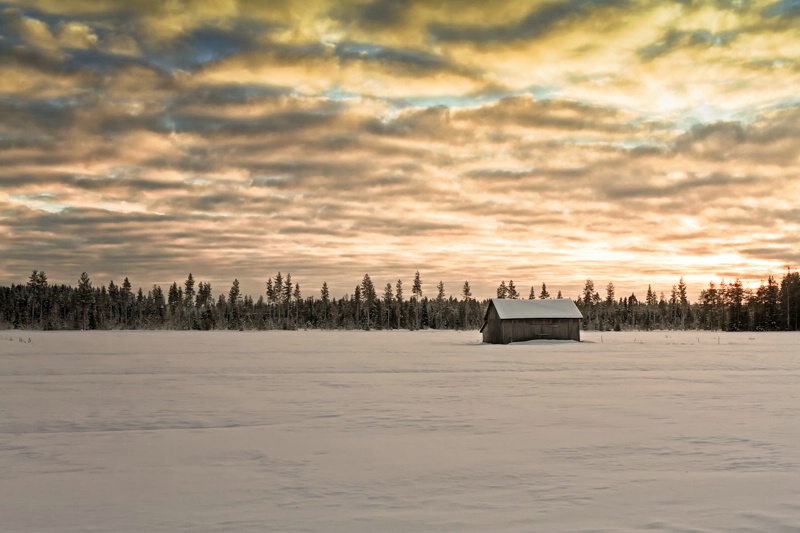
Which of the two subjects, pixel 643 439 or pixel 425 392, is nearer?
pixel 643 439

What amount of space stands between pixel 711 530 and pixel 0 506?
998 cm

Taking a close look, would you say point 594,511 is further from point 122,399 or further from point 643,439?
point 122,399

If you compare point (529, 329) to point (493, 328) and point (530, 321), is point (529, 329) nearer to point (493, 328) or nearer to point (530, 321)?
point (530, 321)

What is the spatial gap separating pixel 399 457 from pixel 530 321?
64082mm

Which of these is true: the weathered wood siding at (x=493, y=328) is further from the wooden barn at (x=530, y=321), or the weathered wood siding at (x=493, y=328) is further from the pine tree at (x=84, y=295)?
the pine tree at (x=84, y=295)

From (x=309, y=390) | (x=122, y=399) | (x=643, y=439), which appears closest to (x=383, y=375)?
(x=309, y=390)

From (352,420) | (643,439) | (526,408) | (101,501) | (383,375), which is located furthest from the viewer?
(383,375)

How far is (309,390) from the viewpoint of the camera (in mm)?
26719

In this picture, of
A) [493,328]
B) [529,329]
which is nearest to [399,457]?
[529,329]

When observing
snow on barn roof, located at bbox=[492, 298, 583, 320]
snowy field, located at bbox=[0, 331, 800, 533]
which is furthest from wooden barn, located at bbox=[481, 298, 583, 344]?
snowy field, located at bbox=[0, 331, 800, 533]

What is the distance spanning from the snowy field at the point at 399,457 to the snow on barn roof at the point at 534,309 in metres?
46.5

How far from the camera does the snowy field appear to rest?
9.41m

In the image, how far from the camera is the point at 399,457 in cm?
1366

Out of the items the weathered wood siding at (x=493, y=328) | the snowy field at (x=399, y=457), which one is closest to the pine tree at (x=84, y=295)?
the weathered wood siding at (x=493, y=328)
